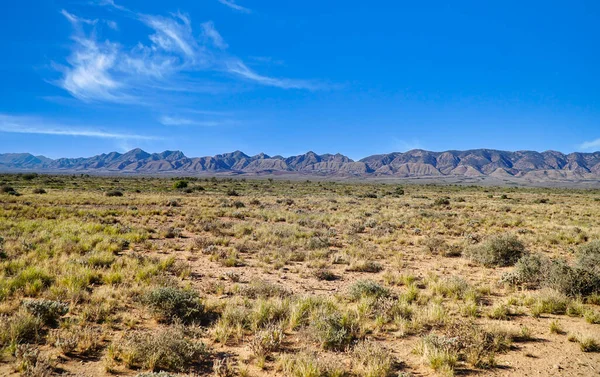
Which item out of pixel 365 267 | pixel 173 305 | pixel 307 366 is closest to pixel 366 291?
pixel 365 267

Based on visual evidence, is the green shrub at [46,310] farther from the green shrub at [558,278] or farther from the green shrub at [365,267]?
the green shrub at [558,278]

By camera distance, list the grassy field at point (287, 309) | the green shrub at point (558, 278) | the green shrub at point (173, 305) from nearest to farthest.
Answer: the grassy field at point (287, 309) → the green shrub at point (173, 305) → the green shrub at point (558, 278)

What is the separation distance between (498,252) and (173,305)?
455 inches

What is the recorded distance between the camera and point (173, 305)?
6582 mm

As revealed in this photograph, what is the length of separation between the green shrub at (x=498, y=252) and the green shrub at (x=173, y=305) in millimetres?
10506

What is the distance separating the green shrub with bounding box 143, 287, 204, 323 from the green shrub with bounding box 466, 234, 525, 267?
34.5 ft

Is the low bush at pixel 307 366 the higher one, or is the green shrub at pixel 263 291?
the low bush at pixel 307 366

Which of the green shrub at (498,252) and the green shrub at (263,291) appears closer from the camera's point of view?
the green shrub at (263,291)

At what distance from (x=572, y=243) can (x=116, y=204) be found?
1279 inches

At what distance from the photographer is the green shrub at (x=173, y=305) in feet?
21.4

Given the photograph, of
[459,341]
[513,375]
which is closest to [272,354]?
[459,341]

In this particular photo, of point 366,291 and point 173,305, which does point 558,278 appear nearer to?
point 366,291

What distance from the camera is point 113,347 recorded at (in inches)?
200

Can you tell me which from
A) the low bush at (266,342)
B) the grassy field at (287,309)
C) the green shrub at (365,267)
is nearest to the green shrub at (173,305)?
the grassy field at (287,309)
